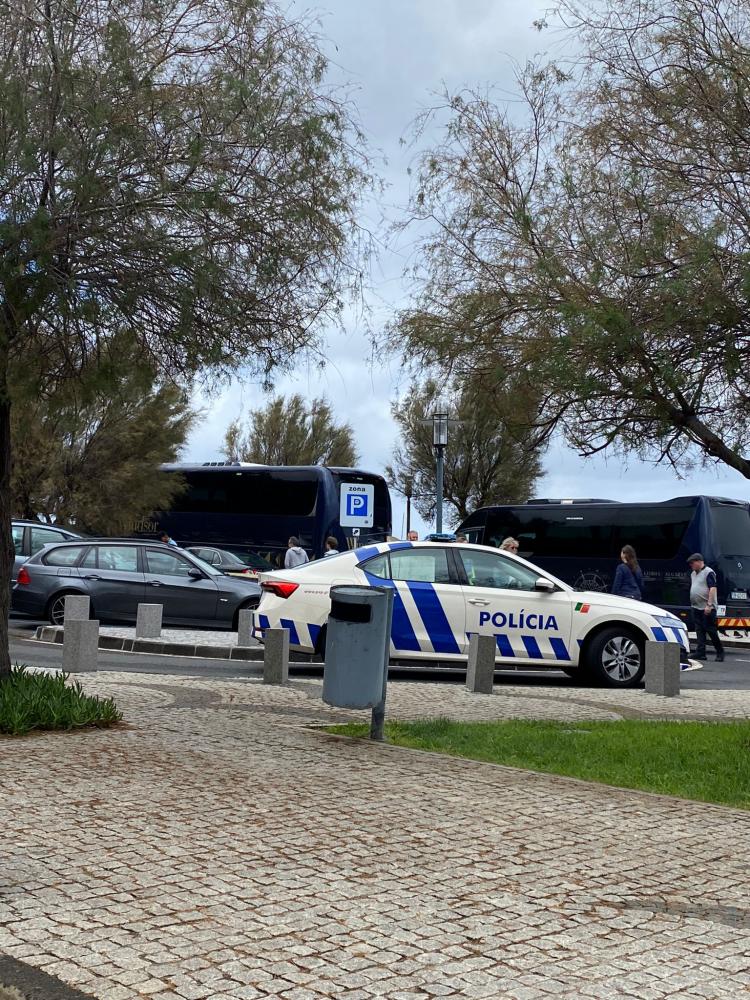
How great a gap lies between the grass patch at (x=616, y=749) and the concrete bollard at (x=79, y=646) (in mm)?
4567

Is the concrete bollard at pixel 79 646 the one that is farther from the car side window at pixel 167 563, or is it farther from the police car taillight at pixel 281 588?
the car side window at pixel 167 563

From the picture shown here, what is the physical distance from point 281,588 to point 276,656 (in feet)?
4.66

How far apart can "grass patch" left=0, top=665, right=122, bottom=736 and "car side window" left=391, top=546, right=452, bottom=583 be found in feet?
19.4

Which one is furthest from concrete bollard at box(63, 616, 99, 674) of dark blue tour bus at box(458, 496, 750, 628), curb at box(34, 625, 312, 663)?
dark blue tour bus at box(458, 496, 750, 628)

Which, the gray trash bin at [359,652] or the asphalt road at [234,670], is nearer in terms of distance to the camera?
the gray trash bin at [359,652]

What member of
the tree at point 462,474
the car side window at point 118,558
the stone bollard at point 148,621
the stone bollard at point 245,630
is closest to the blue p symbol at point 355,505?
the stone bollard at point 245,630

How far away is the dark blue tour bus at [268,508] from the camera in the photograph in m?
35.3

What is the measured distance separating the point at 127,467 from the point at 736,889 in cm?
3523

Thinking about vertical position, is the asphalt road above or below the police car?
below

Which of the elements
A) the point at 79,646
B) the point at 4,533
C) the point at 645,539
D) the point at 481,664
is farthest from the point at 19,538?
the point at 4,533

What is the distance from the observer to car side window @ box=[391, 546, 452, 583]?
1534 centimetres

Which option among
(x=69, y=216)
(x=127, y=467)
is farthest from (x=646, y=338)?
(x=127, y=467)

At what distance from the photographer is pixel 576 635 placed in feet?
50.3

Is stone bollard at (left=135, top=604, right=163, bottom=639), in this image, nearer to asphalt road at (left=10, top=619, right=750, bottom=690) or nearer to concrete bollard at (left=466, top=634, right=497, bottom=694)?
asphalt road at (left=10, top=619, right=750, bottom=690)
